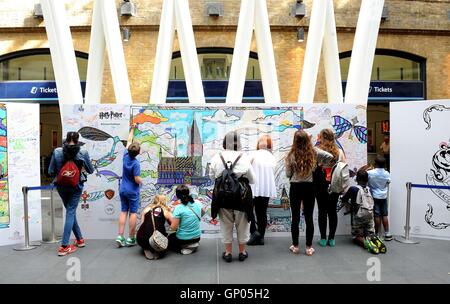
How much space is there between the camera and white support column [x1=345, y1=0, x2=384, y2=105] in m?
8.53

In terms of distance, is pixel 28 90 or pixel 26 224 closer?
pixel 26 224

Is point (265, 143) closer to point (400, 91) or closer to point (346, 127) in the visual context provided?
point (346, 127)

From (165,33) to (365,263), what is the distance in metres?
6.67

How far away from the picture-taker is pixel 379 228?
715 centimetres

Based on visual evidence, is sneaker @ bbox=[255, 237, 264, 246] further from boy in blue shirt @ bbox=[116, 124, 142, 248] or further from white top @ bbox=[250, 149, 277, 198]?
boy in blue shirt @ bbox=[116, 124, 142, 248]

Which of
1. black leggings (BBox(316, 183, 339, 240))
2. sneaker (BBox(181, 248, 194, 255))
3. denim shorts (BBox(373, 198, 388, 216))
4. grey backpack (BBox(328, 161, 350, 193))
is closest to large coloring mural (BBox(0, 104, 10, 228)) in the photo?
sneaker (BBox(181, 248, 194, 255))

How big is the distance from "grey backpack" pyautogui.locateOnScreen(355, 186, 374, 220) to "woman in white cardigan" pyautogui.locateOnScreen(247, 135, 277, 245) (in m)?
1.36

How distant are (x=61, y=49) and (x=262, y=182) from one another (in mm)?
5283

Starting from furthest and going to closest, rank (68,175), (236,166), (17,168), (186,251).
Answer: (17,168), (186,251), (68,175), (236,166)

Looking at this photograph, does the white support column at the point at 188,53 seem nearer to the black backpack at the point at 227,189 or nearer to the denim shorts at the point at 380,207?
the black backpack at the point at 227,189

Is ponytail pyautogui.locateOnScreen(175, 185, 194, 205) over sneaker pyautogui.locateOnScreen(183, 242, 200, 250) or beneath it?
over

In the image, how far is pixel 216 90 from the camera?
15.8m

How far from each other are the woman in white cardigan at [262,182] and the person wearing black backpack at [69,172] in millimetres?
2670

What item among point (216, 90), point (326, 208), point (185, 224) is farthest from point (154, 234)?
point (216, 90)
